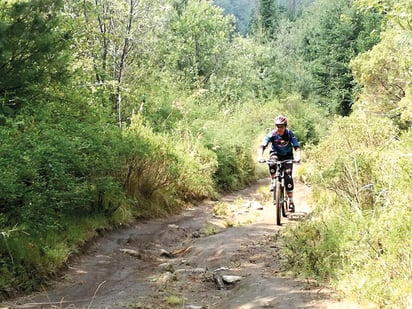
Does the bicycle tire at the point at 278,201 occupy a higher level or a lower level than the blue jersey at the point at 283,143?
lower

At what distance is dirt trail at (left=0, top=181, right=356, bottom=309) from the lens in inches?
177

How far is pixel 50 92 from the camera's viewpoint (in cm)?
781

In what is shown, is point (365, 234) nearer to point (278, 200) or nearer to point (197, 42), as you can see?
point (278, 200)

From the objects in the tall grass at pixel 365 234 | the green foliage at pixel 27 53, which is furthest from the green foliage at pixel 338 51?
the green foliage at pixel 27 53

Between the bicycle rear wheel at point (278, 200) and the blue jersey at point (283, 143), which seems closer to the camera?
the bicycle rear wheel at point (278, 200)

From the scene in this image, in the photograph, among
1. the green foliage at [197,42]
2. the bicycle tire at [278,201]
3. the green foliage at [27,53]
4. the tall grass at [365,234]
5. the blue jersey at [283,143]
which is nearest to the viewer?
the tall grass at [365,234]

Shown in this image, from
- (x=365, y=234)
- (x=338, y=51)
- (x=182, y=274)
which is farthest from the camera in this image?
(x=338, y=51)

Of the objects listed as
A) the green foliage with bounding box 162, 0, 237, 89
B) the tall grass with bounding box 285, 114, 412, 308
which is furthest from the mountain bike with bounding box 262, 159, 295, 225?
the green foliage with bounding box 162, 0, 237, 89

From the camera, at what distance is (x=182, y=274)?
5.73 metres

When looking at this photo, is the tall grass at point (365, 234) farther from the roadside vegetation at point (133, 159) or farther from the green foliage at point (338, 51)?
the green foliage at point (338, 51)

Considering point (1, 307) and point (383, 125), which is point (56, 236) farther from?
point (383, 125)

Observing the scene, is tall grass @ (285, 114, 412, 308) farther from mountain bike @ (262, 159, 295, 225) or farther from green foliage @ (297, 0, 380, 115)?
green foliage @ (297, 0, 380, 115)

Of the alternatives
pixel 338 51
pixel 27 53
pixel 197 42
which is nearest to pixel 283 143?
pixel 27 53

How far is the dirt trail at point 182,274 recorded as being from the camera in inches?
177
